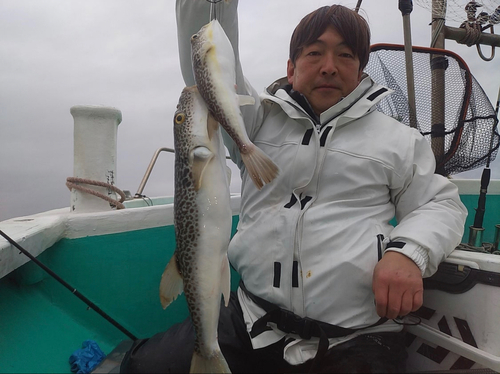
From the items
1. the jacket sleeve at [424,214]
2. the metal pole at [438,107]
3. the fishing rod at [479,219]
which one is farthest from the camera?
the metal pole at [438,107]

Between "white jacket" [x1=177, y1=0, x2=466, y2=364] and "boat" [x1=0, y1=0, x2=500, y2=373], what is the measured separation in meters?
0.32

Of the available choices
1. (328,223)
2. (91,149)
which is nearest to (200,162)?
(328,223)

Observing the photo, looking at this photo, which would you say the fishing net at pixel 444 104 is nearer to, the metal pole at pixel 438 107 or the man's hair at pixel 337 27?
the metal pole at pixel 438 107

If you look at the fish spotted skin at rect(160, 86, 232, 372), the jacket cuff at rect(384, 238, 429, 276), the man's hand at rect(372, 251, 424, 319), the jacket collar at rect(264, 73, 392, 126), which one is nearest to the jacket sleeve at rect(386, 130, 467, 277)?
the jacket cuff at rect(384, 238, 429, 276)

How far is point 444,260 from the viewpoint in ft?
6.64

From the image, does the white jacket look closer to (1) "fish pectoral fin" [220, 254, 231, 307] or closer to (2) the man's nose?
(2) the man's nose

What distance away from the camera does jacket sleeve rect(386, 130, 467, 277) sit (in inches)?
71.8

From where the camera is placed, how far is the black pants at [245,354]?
1719mm

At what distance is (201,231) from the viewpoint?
1.56 meters

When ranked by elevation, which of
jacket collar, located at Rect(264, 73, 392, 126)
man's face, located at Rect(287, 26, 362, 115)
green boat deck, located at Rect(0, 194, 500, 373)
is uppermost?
man's face, located at Rect(287, 26, 362, 115)

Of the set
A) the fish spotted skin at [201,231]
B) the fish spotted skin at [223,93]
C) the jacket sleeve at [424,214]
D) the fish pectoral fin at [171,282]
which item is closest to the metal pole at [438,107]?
the jacket sleeve at [424,214]

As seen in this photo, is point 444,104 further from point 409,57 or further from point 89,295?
point 89,295

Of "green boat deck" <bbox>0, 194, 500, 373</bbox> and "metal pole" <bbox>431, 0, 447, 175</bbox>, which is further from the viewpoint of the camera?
"metal pole" <bbox>431, 0, 447, 175</bbox>

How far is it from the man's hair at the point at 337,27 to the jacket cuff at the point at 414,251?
48.9 inches
